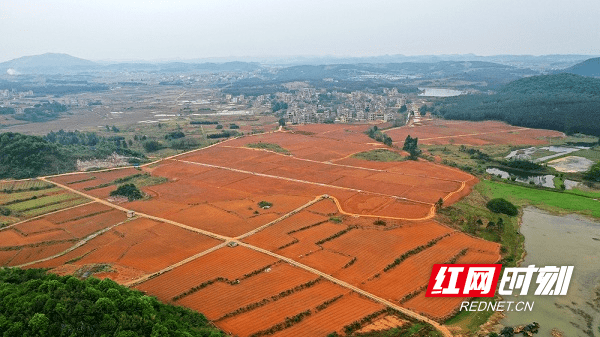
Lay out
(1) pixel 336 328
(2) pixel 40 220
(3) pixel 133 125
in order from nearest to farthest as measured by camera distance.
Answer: (1) pixel 336 328 → (2) pixel 40 220 → (3) pixel 133 125

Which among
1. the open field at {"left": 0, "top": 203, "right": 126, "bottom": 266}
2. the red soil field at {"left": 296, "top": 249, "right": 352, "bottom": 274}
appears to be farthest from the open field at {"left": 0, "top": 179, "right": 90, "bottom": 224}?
the red soil field at {"left": 296, "top": 249, "right": 352, "bottom": 274}

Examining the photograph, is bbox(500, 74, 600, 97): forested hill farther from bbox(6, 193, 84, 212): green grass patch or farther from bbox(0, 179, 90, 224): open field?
bbox(0, 179, 90, 224): open field

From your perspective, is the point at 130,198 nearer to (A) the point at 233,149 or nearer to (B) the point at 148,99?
(A) the point at 233,149

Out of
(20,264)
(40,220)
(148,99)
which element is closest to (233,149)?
(40,220)

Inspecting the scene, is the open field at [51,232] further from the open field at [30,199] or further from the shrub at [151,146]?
the shrub at [151,146]

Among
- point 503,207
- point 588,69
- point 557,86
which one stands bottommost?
point 503,207

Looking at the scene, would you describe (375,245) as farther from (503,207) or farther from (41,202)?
(41,202)

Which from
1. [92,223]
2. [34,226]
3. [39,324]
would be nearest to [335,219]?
[92,223]
